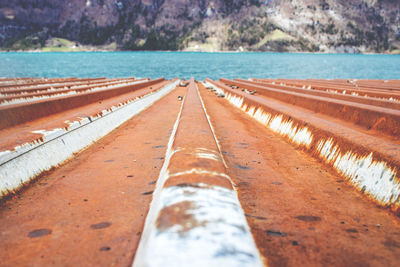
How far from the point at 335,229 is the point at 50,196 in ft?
5.15

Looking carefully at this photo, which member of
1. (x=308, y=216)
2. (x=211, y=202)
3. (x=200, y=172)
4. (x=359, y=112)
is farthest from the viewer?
(x=359, y=112)

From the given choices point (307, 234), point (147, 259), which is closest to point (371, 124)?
point (307, 234)

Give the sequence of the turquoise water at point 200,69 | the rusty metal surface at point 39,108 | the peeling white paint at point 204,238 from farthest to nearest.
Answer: the turquoise water at point 200,69, the rusty metal surface at point 39,108, the peeling white paint at point 204,238

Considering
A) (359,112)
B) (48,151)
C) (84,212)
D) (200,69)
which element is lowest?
(84,212)

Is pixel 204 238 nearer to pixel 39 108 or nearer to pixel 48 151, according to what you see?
pixel 48 151

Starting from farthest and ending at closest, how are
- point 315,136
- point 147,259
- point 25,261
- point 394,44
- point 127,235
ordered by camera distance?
point 394,44
point 315,136
point 127,235
point 25,261
point 147,259

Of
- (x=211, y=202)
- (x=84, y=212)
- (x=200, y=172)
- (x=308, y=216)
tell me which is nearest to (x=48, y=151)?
(x=84, y=212)

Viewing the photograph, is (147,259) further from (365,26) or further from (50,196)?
(365,26)

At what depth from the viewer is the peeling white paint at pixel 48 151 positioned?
60.1 inches

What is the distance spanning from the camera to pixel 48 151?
1.95 metres

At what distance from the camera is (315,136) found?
2336 millimetres

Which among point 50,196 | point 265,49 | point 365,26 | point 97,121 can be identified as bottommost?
point 50,196

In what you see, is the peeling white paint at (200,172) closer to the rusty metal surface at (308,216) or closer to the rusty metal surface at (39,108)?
the rusty metal surface at (308,216)

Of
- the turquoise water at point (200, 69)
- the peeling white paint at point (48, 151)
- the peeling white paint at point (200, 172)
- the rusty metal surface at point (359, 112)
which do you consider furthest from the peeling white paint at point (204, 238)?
the turquoise water at point (200, 69)
